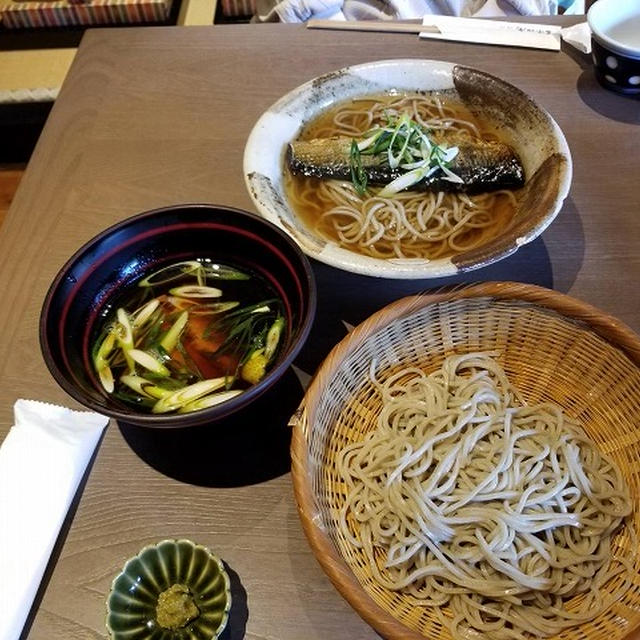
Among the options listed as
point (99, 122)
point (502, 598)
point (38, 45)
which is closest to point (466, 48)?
point (99, 122)

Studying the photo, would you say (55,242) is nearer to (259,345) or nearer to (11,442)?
(11,442)

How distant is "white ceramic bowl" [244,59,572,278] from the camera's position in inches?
45.1

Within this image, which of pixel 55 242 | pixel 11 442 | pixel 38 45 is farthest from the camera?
pixel 38 45

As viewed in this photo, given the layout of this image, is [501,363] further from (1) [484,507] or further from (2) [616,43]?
(2) [616,43]

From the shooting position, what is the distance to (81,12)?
2.84 metres

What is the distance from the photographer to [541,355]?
1151 mm

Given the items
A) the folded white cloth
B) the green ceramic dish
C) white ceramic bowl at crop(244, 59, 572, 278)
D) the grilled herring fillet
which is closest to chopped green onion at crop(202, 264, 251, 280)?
white ceramic bowl at crop(244, 59, 572, 278)

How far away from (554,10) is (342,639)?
211 cm

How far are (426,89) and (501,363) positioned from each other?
2.52ft

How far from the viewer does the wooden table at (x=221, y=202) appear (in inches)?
39.3

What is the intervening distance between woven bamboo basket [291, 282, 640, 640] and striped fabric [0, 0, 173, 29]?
231 centimetres

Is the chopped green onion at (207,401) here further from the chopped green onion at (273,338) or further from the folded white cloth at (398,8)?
the folded white cloth at (398,8)

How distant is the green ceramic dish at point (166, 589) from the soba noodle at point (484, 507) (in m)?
0.21

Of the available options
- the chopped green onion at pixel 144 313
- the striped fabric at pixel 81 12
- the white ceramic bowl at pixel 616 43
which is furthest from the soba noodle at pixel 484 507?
the striped fabric at pixel 81 12
